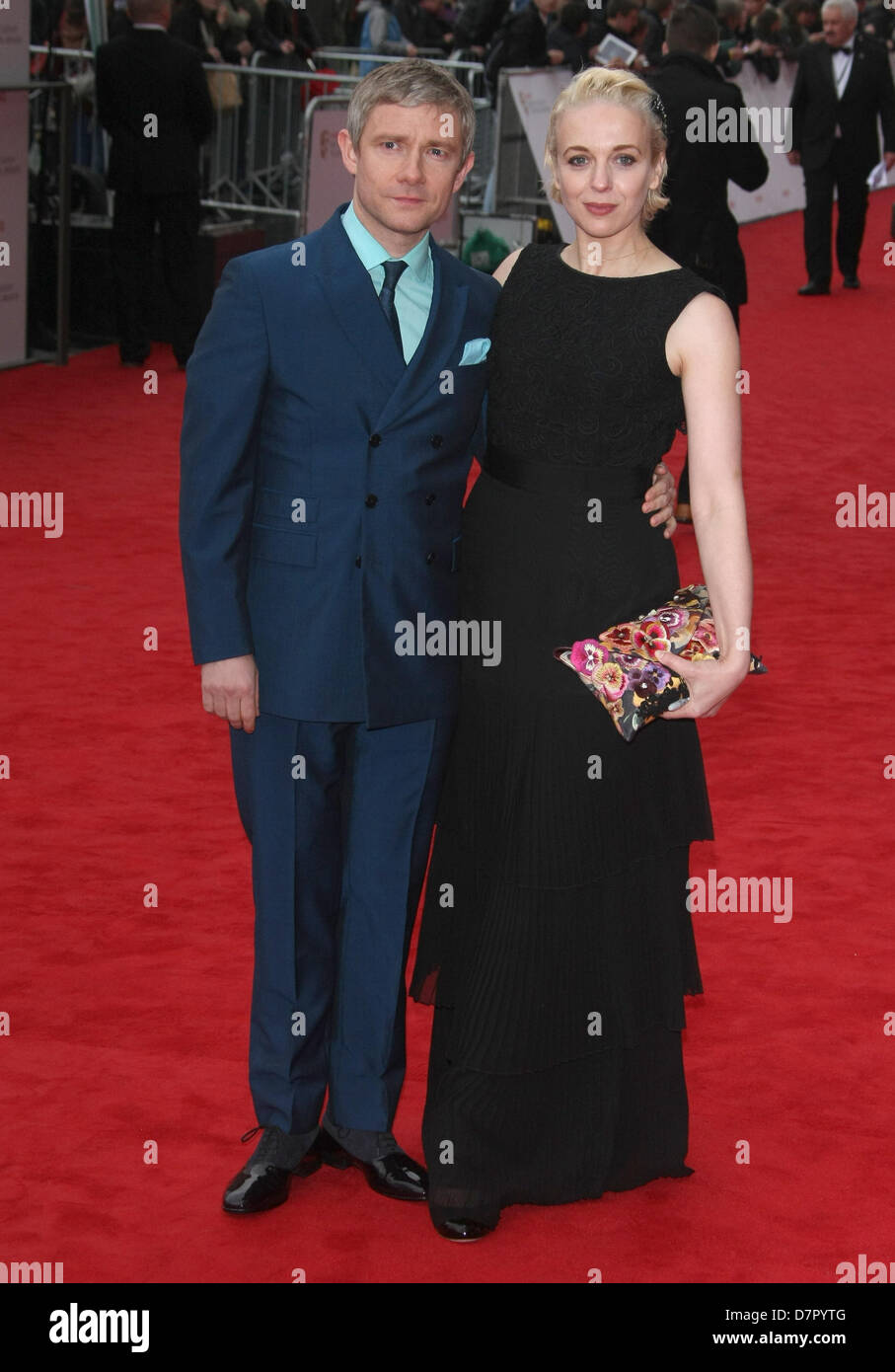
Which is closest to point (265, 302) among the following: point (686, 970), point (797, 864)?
point (686, 970)

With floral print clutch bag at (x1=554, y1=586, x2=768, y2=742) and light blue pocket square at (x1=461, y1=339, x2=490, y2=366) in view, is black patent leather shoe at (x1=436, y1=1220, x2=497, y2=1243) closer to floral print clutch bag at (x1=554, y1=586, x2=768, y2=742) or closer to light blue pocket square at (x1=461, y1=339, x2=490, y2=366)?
floral print clutch bag at (x1=554, y1=586, x2=768, y2=742)

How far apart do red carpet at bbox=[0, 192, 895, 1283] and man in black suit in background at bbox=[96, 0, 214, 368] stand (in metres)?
3.34

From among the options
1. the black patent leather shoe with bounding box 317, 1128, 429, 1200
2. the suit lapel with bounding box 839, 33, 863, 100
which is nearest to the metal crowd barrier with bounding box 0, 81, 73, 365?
the suit lapel with bounding box 839, 33, 863, 100

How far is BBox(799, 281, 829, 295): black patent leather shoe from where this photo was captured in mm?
14406

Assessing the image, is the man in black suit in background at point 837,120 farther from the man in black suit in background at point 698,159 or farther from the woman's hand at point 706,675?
the woman's hand at point 706,675

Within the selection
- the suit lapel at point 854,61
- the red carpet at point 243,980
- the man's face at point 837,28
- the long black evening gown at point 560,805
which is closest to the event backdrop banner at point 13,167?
the red carpet at point 243,980

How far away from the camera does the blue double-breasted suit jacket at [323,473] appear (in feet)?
9.52

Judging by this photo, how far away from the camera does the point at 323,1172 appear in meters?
3.32

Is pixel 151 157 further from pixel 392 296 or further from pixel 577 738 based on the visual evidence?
pixel 577 738

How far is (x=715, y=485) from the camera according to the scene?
2889mm

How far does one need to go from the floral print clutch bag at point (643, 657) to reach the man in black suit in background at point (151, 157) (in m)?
8.41

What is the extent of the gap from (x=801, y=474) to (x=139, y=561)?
3.50 m

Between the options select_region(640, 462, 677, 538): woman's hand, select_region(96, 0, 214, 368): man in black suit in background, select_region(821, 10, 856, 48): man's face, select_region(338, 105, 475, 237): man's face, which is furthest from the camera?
select_region(821, 10, 856, 48): man's face
